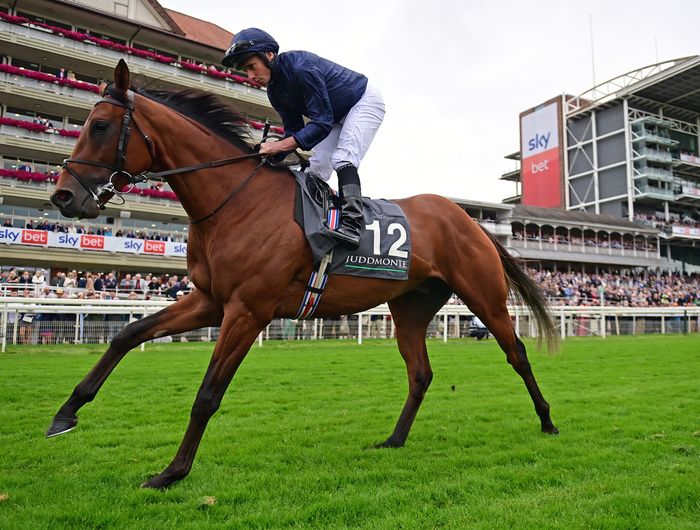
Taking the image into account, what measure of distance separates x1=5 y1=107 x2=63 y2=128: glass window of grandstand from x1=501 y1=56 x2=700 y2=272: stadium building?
3890cm

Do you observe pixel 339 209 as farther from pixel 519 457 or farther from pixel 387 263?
pixel 519 457

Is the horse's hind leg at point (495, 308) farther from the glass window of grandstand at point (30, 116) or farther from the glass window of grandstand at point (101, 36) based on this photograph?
the glass window of grandstand at point (101, 36)

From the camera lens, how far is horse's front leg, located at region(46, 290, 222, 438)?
3484 millimetres

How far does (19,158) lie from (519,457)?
3018cm

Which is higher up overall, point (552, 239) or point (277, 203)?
point (552, 239)

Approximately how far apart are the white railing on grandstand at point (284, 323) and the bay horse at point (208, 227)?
9.77ft

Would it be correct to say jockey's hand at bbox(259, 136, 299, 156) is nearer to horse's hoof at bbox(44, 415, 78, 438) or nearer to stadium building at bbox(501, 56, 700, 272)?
horse's hoof at bbox(44, 415, 78, 438)

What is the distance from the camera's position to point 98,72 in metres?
29.8

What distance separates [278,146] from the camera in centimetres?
395

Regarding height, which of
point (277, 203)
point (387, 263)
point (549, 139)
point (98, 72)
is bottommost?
point (387, 263)

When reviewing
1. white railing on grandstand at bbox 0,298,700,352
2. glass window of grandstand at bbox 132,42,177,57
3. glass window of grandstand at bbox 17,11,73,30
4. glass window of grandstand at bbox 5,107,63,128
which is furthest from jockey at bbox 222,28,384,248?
glass window of grandstand at bbox 132,42,177,57

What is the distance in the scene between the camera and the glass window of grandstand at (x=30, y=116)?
28062mm

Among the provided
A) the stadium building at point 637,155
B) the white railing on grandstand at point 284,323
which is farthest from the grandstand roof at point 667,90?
the white railing on grandstand at point 284,323

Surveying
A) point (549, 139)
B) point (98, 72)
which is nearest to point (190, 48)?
point (98, 72)
